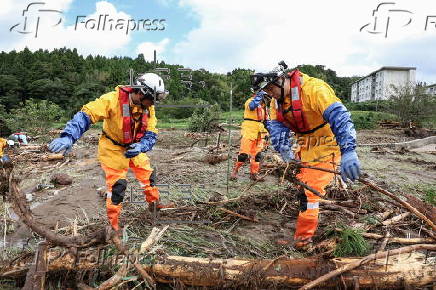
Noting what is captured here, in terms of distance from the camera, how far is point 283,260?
269 cm

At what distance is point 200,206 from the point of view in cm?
453

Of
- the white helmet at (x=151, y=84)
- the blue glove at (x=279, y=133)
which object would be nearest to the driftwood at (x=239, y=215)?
the blue glove at (x=279, y=133)

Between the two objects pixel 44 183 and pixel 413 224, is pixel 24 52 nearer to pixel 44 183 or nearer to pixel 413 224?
pixel 44 183

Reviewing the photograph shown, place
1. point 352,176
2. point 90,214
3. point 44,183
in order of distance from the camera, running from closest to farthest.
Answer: point 352,176, point 90,214, point 44,183

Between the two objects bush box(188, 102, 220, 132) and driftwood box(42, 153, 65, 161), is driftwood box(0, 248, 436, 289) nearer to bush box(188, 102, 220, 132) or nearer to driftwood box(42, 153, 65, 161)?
driftwood box(42, 153, 65, 161)

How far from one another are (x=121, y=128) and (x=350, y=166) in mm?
2336

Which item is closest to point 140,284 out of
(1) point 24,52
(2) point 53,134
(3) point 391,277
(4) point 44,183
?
Result: (3) point 391,277

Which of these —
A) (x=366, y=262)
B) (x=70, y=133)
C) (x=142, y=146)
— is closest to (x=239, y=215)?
(x=142, y=146)

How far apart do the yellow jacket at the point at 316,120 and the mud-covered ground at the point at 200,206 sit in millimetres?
506

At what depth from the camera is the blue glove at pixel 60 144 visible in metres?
3.32

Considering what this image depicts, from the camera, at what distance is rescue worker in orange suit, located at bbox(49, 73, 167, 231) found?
3.79m

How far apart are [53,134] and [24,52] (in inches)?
1724

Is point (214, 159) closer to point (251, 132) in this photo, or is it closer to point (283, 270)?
point (251, 132)

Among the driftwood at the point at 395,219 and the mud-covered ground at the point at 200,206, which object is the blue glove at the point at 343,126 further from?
the driftwood at the point at 395,219
